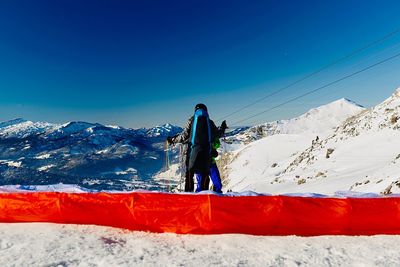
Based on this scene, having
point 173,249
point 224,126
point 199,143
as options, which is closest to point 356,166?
point 224,126

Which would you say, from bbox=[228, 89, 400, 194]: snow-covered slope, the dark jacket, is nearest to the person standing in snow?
the dark jacket

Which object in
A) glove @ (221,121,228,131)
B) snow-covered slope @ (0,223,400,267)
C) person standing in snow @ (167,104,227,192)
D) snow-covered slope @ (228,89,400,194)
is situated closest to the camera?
snow-covered slope @ (0,223,400,267)

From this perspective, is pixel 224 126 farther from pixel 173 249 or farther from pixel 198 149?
pixel 173 249

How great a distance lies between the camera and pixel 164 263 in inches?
190

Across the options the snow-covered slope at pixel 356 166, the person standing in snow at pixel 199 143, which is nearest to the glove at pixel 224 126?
the person standing in snow at pixel 199 143

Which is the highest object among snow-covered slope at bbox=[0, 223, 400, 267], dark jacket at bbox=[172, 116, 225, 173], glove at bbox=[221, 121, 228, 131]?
glove at bbox=[221, 121, 228, 131]

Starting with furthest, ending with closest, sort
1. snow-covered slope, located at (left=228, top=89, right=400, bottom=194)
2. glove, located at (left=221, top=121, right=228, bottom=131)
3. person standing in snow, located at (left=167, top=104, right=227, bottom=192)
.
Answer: snow-covered slope, located at (left=228, top=89, right=400, bottom=194)
glove, located at (left=221, top=121, right=228, bottom=131)
person standing in snow, located at (left=167, top=104, right=227, bottom=192)

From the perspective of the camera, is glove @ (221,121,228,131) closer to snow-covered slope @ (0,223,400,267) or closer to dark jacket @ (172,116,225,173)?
dark jacket @ (172,116,225,173)

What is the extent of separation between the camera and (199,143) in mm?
9055

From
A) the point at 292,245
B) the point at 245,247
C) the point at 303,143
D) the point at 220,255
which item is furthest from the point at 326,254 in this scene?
the point at 303,143

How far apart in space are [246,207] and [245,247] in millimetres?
932

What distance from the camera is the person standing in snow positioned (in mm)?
9031

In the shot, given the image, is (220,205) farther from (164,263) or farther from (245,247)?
(164,263)

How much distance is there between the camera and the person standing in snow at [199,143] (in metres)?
9.03
